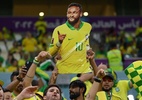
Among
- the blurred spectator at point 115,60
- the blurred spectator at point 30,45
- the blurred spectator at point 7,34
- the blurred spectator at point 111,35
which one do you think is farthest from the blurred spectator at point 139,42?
the blurred spectator at point 7,34

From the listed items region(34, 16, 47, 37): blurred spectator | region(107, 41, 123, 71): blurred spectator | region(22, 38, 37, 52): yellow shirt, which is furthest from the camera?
region(34, 16, 47, 37): blurred spectator

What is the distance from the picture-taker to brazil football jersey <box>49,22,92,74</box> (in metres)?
8.52

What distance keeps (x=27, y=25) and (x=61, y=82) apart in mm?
12428

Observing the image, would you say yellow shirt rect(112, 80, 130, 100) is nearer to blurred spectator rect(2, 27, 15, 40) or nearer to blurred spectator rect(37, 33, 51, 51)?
blurred spectator rect(37, 33, 51, 51)

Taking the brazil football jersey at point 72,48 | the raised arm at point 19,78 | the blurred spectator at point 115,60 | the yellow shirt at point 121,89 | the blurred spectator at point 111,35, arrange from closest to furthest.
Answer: the raised arm at point 19,78, the brazil football jersey at point 72,48, the yellow shirt at point 121,89, the blurred spectator at point 115,60, the blurred spectator at point 111,35

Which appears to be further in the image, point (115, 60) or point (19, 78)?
point (115, 60)

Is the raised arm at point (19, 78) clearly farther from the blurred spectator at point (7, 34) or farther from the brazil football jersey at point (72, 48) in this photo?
the blurred spectator at point (7, 34)

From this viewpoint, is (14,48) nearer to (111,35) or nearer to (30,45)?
(30,45)

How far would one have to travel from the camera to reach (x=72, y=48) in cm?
854

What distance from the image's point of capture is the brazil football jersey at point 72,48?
852cm

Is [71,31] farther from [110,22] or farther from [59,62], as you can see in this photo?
[110,22]

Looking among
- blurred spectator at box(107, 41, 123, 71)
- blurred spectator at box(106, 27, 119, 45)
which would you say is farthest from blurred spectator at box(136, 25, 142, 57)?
blurred spectator at box(107, 41, 123, 71)

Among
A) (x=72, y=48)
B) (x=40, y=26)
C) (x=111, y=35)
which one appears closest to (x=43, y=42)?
(x=40, y=26)

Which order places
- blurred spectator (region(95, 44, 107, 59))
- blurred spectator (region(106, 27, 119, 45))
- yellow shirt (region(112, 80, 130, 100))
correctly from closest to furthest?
yellow shirt (region(112, 80, 130, 100)) < blurred spectator (region(95, 44, 107, 59)) < blurred spectator (region(106, 27, 119, 45))
